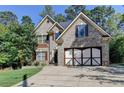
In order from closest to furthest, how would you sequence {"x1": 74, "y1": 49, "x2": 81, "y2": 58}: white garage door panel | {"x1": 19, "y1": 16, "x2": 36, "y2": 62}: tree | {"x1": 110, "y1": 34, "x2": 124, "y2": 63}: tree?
{"x1": 74, "y1": 49, "x2": 81, "y2": 58}: white garage door panel, {"x1": 19, "y1": 16, "x2": 36, "y2": 62}: tree, {"x1": 110, "y1": 34, "x2": 124, "y2": 63}: tree

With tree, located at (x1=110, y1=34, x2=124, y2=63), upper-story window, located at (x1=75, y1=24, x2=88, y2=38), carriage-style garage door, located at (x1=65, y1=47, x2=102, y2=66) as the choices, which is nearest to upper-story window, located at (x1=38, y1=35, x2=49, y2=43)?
carriage-style garage door, located at (x1=65, y1=47, x2=102, y2=66)

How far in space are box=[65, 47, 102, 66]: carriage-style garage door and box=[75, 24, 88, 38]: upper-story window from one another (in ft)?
4.60

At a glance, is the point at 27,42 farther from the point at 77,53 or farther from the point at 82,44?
the point at 82,44

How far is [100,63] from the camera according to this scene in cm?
2917

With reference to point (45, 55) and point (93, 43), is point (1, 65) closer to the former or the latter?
point (45, 55)

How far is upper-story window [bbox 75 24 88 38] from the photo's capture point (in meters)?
29.5

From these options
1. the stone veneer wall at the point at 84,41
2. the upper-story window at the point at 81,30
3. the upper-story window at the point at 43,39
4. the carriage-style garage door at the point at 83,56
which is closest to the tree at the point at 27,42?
the upper-story window at the point at 43,39

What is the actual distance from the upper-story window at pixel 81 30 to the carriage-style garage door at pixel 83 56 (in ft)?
4.60

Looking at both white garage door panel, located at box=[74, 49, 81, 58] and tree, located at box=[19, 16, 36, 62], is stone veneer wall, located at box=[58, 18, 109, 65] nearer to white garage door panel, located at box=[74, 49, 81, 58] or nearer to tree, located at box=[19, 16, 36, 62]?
white garage door panel, located at box=[74, 49, 81, 58]

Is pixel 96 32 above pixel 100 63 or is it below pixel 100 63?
above

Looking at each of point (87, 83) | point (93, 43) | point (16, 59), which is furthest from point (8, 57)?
point (87, 83)

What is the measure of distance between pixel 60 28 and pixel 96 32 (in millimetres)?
4736

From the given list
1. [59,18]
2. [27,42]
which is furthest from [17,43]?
[59,18]
